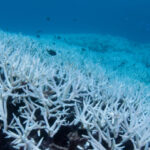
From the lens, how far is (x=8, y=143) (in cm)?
208

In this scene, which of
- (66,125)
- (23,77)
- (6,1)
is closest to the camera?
(66,125)

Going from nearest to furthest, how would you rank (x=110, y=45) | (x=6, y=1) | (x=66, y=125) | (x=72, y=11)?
(x=66, y=125) < (x=110, y=45) < (x=6, y=1) < (x=72, y=11)

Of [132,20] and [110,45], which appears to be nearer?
[110,45]

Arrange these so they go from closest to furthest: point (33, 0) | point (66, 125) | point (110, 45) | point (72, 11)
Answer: point (66, 125), point (110, 45), point (33, 0), point (72, 11)

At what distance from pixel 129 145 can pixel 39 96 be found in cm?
129

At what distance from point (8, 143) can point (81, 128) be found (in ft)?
2.91

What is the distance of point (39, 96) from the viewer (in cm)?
241

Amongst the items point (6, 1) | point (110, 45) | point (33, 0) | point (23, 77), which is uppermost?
point (33, 0)

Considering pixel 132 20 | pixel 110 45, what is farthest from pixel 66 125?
pixel 132 20

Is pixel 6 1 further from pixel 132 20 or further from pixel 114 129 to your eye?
pixel 114 129

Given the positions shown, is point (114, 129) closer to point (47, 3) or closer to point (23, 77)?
point (23, 77)

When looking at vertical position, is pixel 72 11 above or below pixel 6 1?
above

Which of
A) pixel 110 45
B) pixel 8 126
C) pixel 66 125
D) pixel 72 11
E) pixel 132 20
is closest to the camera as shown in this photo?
pixel 8 126

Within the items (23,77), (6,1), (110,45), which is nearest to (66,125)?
(23,77)
